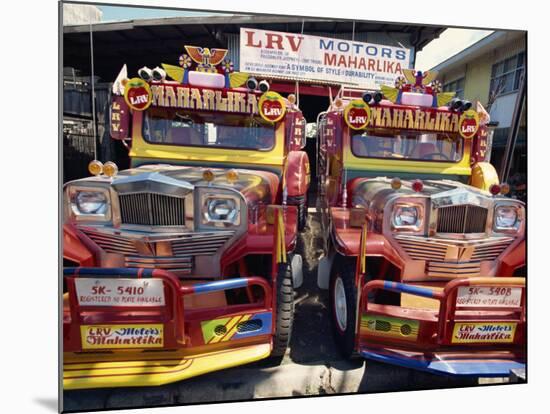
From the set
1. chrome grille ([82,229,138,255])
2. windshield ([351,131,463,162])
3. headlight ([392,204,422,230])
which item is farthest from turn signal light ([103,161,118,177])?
windshield ([351,131,463,162])

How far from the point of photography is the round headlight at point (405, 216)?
252cm

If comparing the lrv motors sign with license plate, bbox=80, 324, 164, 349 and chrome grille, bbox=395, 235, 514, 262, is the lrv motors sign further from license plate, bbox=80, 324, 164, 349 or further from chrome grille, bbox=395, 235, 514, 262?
license plate, bbox=80, 324, 164, 349

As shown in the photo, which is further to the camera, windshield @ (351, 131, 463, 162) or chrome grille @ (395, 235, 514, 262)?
windshield @ (351, 131, 463, 162)

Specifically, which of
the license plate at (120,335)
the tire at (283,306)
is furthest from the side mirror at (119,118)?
the tire at (283,306)

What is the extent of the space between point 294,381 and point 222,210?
140cm

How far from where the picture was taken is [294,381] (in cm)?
258

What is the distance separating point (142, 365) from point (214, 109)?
2165mm

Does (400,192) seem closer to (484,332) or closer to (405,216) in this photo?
(405,216)

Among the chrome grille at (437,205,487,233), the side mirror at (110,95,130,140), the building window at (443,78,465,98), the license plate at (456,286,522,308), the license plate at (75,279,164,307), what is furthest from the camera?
Result: the building window at (443,78,465,98)

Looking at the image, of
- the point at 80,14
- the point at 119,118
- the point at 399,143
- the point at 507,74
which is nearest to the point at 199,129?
the point at 119,118

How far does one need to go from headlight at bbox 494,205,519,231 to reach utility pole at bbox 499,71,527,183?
79 centimetres

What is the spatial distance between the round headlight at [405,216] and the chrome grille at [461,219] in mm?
155

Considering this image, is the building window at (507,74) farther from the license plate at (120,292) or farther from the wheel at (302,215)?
the license plate at (120,292)

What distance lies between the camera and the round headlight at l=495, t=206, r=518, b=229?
8.21ft
